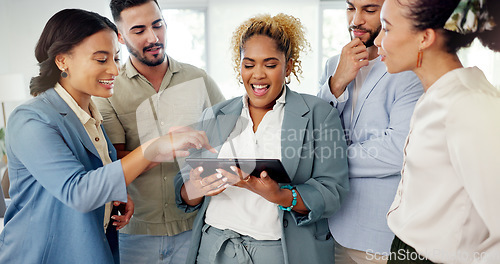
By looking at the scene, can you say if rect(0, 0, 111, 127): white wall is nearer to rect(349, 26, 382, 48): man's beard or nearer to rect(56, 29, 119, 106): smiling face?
rect(56, 29, 119, 106): smiling face

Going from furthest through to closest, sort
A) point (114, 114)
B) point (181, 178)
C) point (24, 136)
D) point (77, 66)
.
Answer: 1. point (114, 114)
2. point (181, 178)
3. point (77, 66)
4. point (24, 136)

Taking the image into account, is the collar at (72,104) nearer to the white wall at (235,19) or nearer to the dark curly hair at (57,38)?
the dark curly hair at (57,38)

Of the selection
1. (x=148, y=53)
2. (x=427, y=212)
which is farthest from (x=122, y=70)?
(x=427, y=212)

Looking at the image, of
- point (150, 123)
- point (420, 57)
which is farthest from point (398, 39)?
point (150, 123)

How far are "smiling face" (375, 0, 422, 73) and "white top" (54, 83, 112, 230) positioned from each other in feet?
3.02

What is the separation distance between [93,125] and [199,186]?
42 centimetres

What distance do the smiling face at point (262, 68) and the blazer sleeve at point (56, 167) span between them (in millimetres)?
496

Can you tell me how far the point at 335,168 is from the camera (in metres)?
1.29

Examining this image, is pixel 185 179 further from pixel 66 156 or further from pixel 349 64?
pixel 349 64

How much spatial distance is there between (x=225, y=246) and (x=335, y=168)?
0.42m

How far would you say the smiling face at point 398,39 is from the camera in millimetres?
957

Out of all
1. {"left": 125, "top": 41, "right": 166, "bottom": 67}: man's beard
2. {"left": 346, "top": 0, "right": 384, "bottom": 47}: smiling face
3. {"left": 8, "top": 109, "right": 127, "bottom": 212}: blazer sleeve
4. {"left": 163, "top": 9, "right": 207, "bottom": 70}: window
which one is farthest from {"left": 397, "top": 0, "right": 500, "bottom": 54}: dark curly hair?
{"left": 163, "top": 9, "right": 207, "bottom": 70}: window

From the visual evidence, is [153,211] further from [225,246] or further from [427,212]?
[427,212]

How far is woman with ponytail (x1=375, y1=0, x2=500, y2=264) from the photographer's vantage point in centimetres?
79
